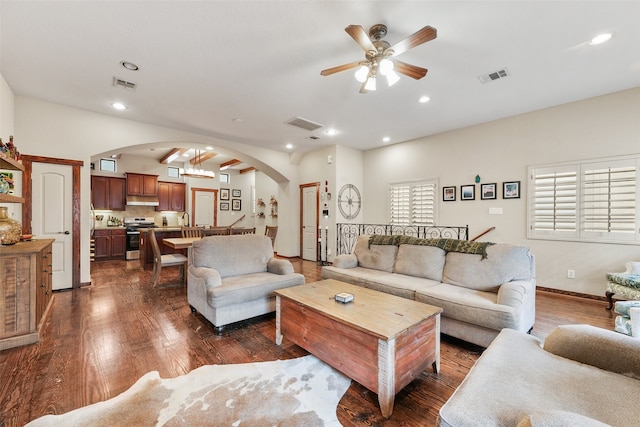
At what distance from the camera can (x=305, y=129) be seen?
527 centimetres

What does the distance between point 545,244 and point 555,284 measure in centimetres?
→ 64

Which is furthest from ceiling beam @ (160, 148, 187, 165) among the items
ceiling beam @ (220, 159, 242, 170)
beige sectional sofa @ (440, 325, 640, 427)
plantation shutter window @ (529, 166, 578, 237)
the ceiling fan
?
plantation shutter window @ (529, 166, 578, 237)

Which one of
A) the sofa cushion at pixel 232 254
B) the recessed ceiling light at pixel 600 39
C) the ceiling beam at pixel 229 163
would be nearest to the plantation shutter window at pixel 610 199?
the recessed ceiling light at pixel 600 39

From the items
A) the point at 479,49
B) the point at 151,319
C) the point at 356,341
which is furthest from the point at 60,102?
the point at 479,49

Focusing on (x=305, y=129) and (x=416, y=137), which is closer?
(x=305, y=129)

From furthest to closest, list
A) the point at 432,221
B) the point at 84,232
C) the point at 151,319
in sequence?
the point at 432,221 < the point at 84,232 < the point at 151,319

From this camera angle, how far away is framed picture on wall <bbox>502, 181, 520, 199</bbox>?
457 centimetres

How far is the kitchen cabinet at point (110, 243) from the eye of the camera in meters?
6.75

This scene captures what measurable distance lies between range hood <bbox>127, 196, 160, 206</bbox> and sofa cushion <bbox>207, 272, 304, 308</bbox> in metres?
6.21

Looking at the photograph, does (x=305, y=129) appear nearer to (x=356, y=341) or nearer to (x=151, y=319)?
(x=151, y=319)

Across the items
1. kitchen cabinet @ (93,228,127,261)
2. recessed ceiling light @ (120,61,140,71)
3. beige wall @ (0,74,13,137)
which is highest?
recessed ceiling light @ (120,61,140,71)

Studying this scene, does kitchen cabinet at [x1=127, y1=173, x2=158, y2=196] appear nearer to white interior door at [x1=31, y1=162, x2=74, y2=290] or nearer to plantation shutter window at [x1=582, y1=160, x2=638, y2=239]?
white interior door at [x1=31, y1=162, x2=74, y2=290]

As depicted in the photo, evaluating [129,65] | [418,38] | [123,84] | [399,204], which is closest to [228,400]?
[418,38]

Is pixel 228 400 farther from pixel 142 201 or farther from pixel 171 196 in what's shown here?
pixel 171 196
